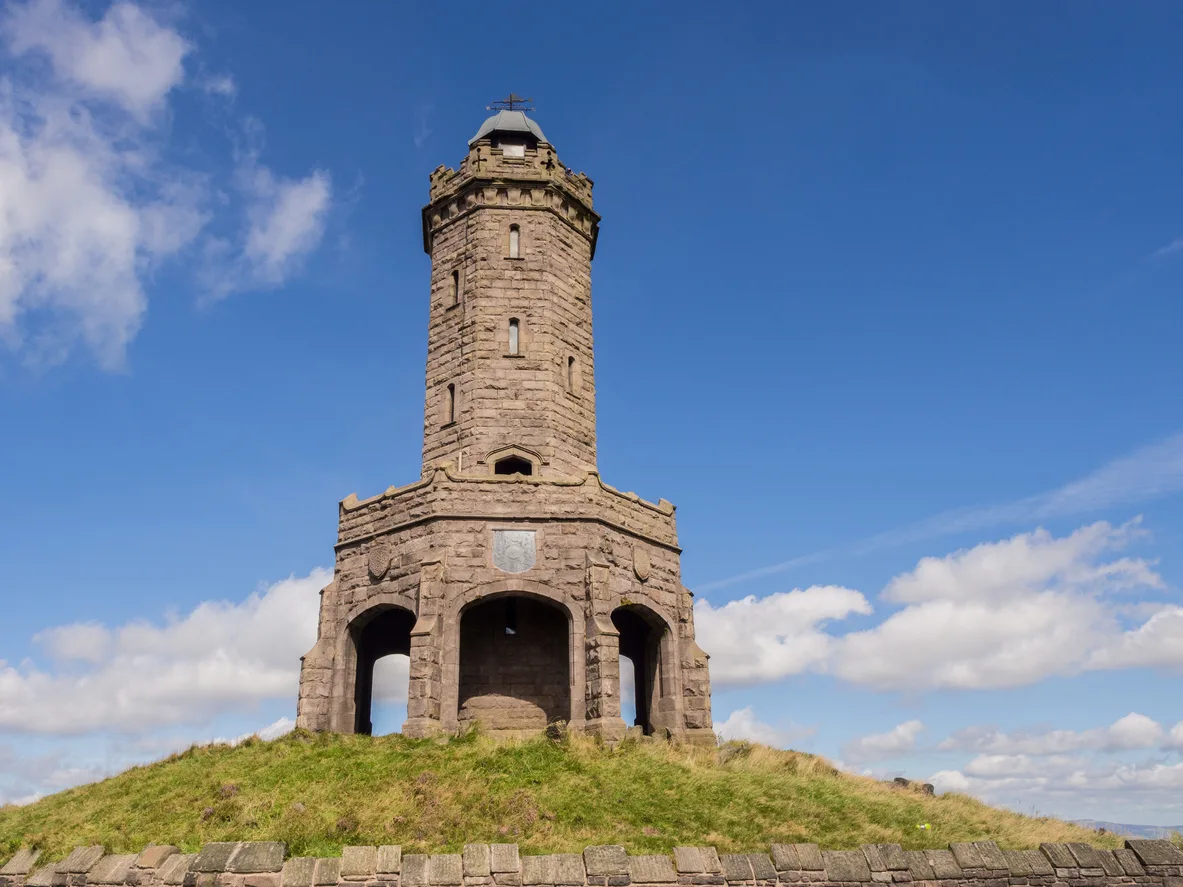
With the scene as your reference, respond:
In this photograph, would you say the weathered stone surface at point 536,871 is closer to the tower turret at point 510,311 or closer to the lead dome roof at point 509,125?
the tower turret at point 510,311

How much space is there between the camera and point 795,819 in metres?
15.3

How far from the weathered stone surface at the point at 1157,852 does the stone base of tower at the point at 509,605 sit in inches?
378

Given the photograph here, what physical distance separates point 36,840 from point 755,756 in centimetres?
1368

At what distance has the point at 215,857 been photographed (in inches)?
476

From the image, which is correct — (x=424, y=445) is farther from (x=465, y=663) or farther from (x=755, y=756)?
(x=755, y=756)

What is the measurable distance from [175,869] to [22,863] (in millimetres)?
3329

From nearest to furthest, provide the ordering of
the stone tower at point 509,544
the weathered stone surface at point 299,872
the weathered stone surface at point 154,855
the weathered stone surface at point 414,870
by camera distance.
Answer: the weathered stone surface at point 299,872, the weathered stone surface at point 414,870, the weathered stone surface at point 154,855, the stone tower at point 509,544

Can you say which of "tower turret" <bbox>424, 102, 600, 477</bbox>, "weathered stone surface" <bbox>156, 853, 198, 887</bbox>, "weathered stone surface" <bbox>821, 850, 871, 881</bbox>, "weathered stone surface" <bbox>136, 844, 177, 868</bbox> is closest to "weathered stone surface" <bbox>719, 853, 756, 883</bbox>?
"weathered stone surface" <bbox>821, 850, 871, 881</bbox>

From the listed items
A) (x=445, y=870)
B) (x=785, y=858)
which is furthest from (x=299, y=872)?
(x=785, y=858)

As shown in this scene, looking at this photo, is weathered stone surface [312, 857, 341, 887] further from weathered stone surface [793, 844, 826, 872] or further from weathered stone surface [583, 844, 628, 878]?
weathered stone surface [793, 844, 826, 872]

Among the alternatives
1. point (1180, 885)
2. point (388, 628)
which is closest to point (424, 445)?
point (388, 628)

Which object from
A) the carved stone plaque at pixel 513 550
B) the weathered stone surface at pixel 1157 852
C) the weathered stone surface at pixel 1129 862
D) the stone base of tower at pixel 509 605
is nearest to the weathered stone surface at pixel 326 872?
the stone base of tower at pixel 509 605

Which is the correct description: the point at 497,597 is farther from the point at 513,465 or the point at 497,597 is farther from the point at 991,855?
the point at 991,855

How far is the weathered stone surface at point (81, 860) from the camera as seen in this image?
42.1 ft
